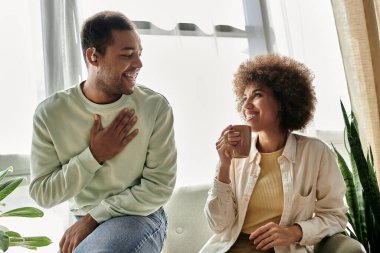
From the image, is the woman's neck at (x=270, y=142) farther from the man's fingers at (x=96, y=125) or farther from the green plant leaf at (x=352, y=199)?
the man's fingers at (x=96, y=125)

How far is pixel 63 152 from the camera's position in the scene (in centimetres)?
155

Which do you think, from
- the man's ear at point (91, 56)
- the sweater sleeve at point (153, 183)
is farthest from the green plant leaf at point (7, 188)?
the man's ear at point (91, 56)

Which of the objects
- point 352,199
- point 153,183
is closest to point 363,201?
point 352,199

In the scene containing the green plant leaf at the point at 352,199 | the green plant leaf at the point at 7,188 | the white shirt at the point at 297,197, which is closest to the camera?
the green plant leaf at the point at 7,188

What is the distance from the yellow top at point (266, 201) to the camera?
1704 millimetres

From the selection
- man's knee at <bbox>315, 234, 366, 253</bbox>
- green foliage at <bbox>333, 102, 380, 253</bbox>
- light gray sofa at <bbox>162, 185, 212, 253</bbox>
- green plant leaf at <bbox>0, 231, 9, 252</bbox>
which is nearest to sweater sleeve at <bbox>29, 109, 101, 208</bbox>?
green plant leaf at <bbox>0, 231, 9, 252</bbox>

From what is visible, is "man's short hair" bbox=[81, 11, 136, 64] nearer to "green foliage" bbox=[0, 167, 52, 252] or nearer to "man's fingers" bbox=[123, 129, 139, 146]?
"man's fingers" bbox=[123, 129, 139, 146]

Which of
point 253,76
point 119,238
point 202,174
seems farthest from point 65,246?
point 253,76

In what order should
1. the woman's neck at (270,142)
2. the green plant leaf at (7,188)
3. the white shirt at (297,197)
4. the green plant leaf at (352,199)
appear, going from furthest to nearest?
the green plant leaf at (352,199)
the woman's neck at (270,142)
the white shirt at (297,197)
the green plant leaf at (7,188)

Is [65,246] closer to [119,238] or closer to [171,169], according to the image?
[119,238]

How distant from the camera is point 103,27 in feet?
5.11

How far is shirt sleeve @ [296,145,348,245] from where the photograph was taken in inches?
63.3

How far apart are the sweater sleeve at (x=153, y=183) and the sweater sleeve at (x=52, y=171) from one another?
0.12m

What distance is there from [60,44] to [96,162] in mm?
804
